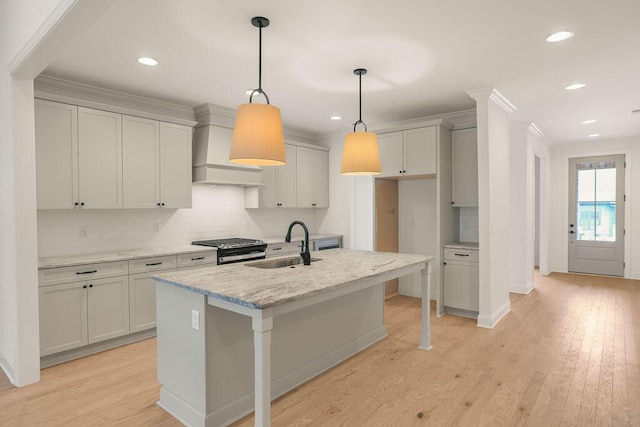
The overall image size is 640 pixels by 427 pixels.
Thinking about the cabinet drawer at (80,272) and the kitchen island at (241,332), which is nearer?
the kitchen island at (241,332)

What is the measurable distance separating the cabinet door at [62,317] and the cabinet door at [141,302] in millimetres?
422

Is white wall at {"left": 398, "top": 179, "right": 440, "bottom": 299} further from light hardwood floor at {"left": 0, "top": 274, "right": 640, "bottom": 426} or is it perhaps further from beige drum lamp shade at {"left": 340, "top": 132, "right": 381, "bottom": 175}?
beige drum lamp shade at {"left": 340, "top": 132, "right": 381, "bottom": 175}

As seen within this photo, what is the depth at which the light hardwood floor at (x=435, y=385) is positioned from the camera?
2484 mm

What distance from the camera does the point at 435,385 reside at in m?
2.93

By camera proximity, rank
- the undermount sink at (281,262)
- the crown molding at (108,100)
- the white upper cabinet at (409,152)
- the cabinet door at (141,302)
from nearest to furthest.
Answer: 1. the undermount sink at (281,262)
2. the crown molding at (108,100)
3. the cabinet door at (141,302)
4. the white upper cabinet at (409,152)

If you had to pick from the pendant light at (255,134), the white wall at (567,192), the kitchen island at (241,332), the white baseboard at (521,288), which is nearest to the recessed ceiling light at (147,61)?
the pendant light at (255,134)

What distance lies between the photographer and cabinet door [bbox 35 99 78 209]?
11.2ft

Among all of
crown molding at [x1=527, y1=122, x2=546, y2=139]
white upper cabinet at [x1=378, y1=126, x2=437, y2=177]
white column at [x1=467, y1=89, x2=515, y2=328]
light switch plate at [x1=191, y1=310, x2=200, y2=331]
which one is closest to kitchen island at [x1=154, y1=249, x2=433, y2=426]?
light switch plate at [x1=191, y1=310, x2=200, y2=331]

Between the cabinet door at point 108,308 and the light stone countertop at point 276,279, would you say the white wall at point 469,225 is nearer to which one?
the light stone countertop at point 276,279

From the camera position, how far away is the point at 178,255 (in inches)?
161

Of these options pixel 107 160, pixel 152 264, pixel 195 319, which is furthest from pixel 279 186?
pixel 195 319

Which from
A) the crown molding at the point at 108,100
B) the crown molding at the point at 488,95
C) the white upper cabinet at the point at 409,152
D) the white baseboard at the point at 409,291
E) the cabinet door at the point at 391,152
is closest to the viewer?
the crown molding at the point at 108,100

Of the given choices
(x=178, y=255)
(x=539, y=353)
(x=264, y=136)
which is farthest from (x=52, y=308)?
(x=539, y=353)

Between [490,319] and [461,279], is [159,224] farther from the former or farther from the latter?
[490,319]
